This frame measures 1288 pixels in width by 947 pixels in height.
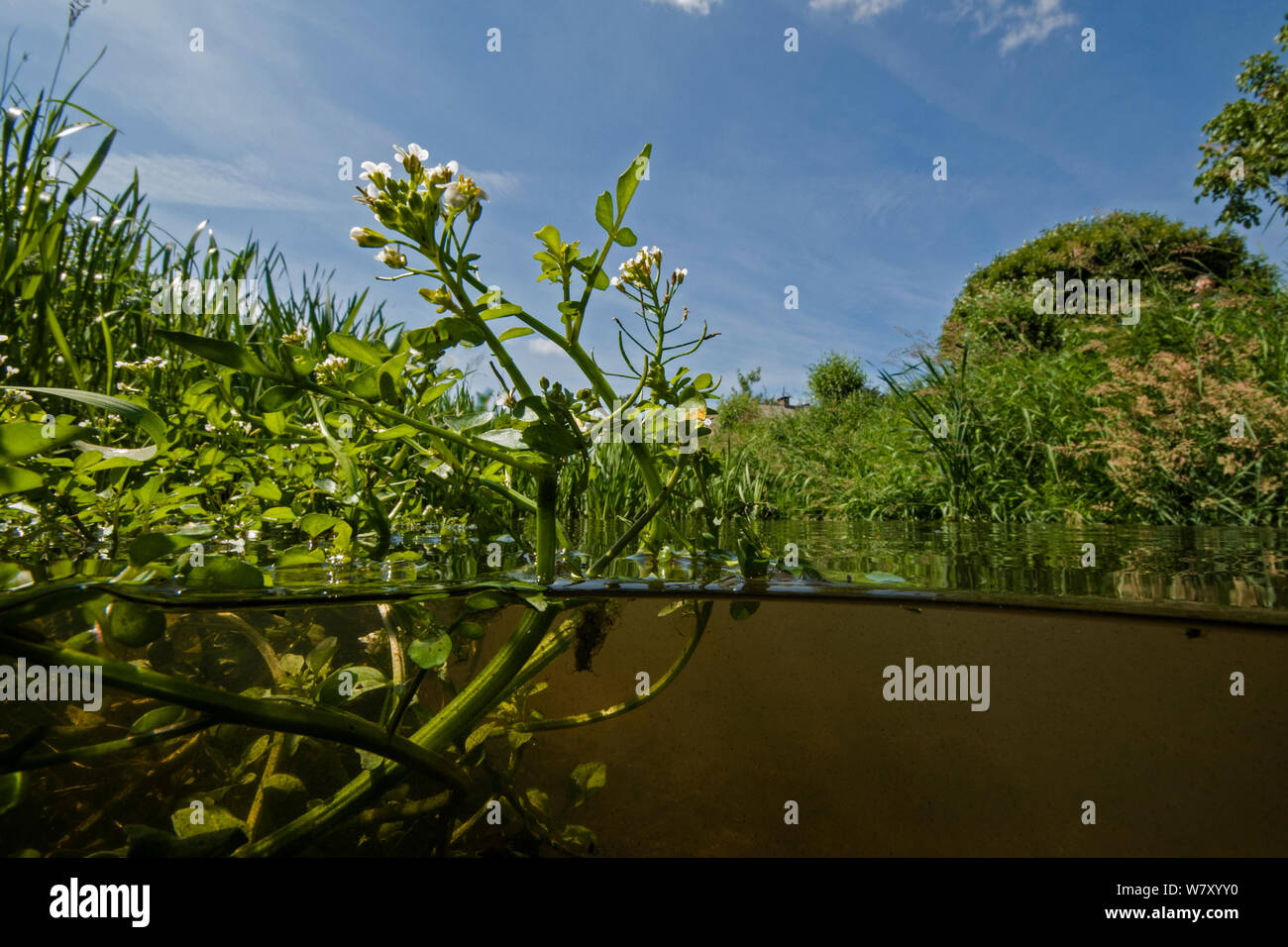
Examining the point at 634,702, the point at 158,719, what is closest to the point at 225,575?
the point at 158,719

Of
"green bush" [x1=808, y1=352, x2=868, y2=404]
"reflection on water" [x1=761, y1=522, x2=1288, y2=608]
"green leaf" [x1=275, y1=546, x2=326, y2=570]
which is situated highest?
"green bush" [x1=808, y1=352, x2=868, y2=404]

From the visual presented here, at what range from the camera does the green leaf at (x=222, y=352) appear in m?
1.03

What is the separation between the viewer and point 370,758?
47.0 inches

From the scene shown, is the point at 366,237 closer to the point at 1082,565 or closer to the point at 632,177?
the point at 632,177

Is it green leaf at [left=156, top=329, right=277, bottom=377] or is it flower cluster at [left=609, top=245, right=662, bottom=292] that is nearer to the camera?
green leaf at [left=156, top=329, right=277, bottom=377]

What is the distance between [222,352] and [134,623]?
0.44 meters

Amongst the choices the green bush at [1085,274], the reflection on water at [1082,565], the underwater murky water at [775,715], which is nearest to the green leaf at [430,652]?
the underwater murky water at [775,715]

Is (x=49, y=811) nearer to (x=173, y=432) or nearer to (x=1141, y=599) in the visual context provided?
(x=173, y=432)

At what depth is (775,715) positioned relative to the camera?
1.81 metres

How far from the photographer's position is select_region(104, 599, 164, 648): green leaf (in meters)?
0.99

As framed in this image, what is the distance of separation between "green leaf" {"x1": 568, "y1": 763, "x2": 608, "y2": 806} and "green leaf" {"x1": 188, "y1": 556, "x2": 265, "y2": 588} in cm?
92

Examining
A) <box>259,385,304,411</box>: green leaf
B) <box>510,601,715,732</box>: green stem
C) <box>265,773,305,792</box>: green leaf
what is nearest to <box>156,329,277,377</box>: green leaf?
<box>259,385,304,411</box>: green leaf

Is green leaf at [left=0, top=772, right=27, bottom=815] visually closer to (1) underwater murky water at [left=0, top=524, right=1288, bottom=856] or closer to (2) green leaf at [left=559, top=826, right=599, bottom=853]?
(1) underwater murky water at [left=0, top=524, right=1288, bottom=856]

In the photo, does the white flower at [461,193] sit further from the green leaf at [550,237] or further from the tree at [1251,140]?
the tree at [1251,140]
